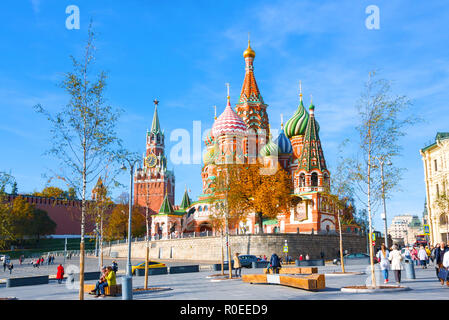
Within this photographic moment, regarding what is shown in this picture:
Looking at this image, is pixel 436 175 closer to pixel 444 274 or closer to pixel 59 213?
pixel 444 274

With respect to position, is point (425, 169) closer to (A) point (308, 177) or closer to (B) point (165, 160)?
(A) point (308, 177)

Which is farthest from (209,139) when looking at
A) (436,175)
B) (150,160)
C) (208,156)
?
(150,160)

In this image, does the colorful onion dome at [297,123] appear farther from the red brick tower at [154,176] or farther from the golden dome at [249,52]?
the red brick tower at [154,176]

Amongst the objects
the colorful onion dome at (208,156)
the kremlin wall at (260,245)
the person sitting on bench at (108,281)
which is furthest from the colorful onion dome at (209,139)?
the person sitting on bench at (108,281)

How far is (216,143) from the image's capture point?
68.8m

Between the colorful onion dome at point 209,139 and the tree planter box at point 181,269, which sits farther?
the colorful onion dome at point 209,139

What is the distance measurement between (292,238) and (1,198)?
2979 centimetres

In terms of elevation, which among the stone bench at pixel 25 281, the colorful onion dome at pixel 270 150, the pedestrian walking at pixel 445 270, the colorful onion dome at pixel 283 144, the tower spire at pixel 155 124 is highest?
the tower spire at pixel 155 124

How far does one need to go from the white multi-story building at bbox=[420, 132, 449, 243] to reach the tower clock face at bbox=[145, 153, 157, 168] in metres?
77.3

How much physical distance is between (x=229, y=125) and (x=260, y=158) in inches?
266

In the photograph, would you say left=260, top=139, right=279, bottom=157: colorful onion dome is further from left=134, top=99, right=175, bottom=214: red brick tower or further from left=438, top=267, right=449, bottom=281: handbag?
left=438, top=267, right=449, bottom=281: handbag

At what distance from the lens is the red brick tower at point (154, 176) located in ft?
367
